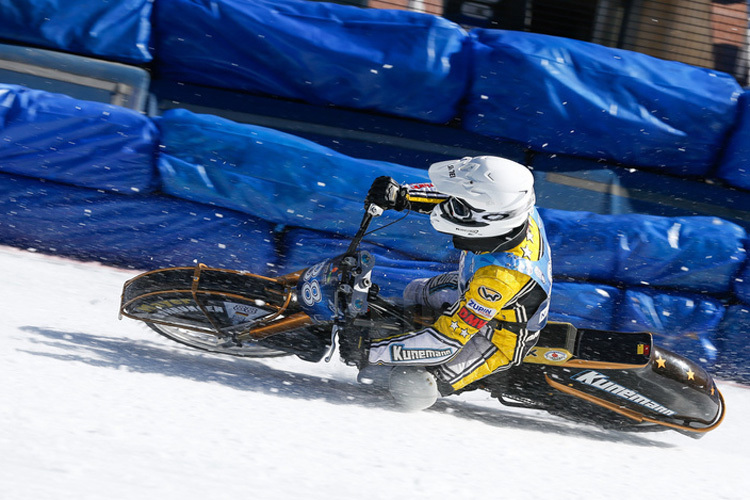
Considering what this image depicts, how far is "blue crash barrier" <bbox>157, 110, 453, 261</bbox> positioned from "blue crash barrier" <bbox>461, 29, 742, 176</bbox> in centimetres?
93

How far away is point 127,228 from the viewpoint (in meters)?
4.52

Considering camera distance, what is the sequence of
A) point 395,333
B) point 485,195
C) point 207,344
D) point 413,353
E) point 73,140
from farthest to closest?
point 73,140
point 207,344
point 395,333
point 413,353
point 485,195

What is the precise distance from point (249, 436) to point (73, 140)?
2.66 metres

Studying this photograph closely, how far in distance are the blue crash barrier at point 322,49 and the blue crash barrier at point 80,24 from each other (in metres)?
0.17

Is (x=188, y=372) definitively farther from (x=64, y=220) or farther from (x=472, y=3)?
(x=472, y=3)

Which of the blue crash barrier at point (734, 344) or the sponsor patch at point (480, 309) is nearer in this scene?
the sponsor patch at point (480, 309)

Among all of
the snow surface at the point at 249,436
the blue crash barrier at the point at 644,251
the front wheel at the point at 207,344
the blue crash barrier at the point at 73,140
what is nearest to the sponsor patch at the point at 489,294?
the snow surface at the point at 249,436

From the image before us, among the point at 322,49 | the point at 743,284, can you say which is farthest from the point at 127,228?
the point at 743,284

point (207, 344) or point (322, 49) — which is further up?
point (322, 49)

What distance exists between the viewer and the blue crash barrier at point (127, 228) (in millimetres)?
4387

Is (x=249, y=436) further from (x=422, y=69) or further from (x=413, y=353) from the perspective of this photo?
(x=422, y=69)

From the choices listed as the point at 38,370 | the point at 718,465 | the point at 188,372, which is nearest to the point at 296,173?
the point at 188,372

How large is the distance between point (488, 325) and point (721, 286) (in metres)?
2.29

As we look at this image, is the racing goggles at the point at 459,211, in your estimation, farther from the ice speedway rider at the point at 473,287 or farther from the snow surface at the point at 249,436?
the snow surface at the point at 249,436
